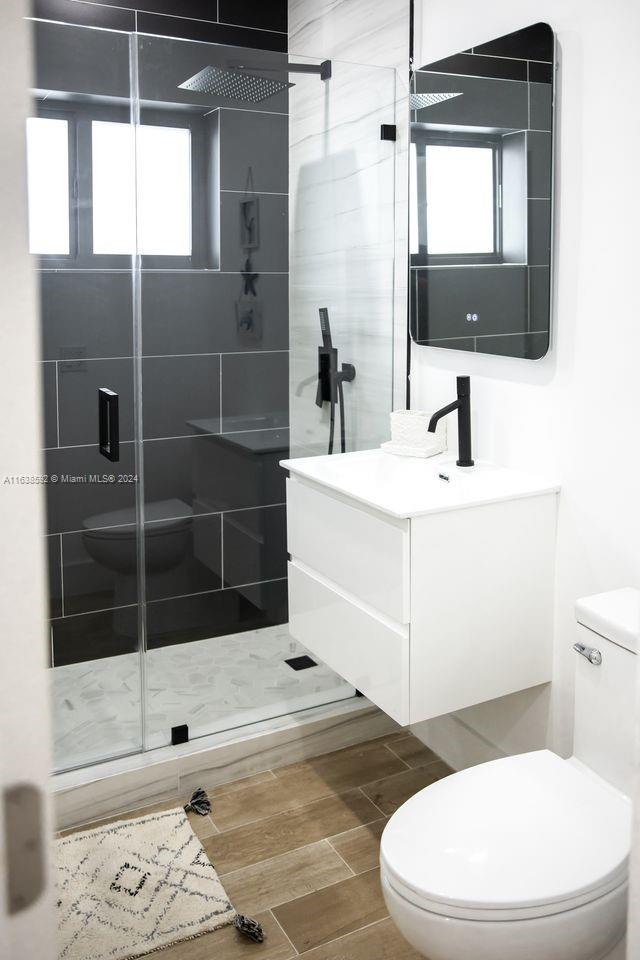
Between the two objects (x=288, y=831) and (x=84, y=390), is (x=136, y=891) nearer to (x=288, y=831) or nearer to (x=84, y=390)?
(x=288, y=831)

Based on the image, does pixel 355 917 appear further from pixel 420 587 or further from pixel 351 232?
pixel 351 232

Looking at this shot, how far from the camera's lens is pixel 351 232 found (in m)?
2.67

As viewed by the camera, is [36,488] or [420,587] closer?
[36,488]

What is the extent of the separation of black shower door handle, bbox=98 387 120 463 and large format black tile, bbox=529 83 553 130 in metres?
1.28

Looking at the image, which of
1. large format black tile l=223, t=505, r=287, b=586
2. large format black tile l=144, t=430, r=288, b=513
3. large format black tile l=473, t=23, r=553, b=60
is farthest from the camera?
large format black tile l=223, t=505, r=287, b=586

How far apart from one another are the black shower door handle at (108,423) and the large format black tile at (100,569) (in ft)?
0.73

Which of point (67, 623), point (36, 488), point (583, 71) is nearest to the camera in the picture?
point (36, 488)

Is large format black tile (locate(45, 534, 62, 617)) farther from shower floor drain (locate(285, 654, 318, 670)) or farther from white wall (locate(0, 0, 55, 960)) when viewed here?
white wall (locate(0, 0, 55, 960))

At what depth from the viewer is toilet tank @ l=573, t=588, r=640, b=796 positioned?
1753 mm

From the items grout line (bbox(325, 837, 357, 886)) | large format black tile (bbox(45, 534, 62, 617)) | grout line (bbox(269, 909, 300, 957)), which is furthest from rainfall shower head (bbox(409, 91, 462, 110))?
grout line (bbox(269, 909, 300, 957))

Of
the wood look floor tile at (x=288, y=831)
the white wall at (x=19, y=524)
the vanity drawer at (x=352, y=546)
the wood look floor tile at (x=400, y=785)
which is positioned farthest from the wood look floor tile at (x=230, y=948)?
the white wall at (x=19, y=524)

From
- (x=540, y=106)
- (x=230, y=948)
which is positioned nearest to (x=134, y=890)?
(x=230, y=948)

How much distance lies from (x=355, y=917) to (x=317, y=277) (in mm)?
1737

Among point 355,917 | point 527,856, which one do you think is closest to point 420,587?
point 527,856
